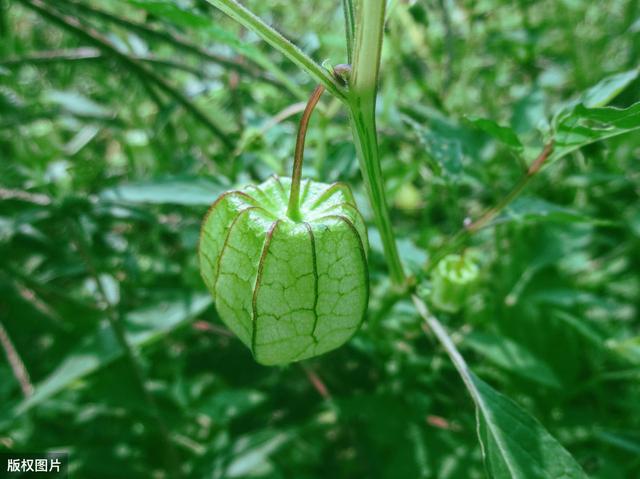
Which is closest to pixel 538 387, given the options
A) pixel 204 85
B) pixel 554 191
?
pixel 554 191

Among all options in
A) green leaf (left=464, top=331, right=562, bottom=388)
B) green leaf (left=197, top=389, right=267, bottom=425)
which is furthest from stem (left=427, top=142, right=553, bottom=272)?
green leaf (left=197, top=389, right=267, bottom=425)

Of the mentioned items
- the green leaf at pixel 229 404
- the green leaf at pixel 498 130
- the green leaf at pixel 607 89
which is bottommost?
the green leaf at pixel 229 404

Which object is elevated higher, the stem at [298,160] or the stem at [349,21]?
the stem at [349,21]

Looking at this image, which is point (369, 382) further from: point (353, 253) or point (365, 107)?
point (365, 107)

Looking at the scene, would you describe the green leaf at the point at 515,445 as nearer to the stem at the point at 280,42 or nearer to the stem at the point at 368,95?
the stem at the point at 368,95

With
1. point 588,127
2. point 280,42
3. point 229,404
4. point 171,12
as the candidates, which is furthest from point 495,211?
point 229,404

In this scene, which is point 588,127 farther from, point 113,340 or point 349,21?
point 113,340

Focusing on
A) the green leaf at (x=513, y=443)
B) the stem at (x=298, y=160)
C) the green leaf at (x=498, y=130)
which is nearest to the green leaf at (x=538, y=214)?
the green leaf at (x=498, y=130)
